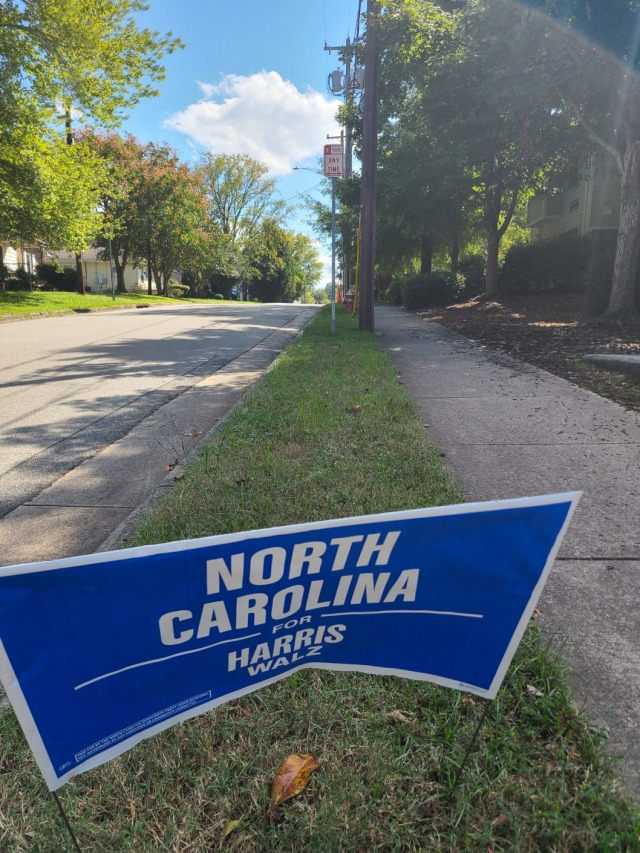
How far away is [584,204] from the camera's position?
78.6 ft

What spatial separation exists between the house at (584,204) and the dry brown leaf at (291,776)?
20.4 metres

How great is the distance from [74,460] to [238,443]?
4.59 feet

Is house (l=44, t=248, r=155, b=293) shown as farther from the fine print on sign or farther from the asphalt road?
the fine print on sign

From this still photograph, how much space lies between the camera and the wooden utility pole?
11.7 meters

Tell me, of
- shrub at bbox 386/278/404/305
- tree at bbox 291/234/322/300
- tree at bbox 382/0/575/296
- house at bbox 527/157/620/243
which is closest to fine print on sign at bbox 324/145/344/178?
tree at bbox 382/0/575/296

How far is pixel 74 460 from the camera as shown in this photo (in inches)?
192

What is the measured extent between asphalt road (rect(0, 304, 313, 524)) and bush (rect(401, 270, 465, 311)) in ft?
32.3

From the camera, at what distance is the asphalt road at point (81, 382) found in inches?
193

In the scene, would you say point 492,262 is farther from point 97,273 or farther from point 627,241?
point 97,273

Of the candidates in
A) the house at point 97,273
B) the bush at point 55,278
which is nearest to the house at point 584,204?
the bush at point 55,278

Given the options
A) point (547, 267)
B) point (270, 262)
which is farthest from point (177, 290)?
point (547, 267)

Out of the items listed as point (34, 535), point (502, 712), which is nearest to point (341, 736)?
point (502, 712)

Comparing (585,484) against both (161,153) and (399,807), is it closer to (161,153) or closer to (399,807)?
(399,807)

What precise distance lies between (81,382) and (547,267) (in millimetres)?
18813
